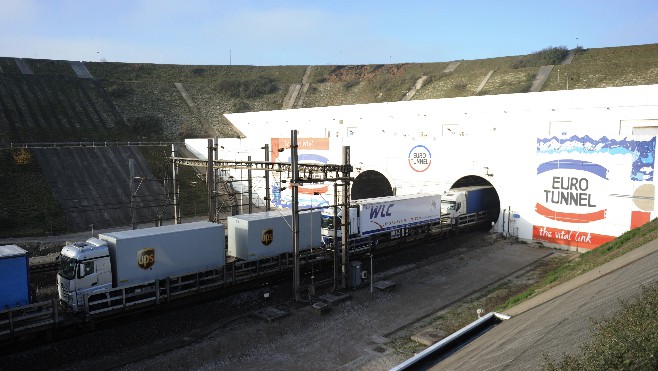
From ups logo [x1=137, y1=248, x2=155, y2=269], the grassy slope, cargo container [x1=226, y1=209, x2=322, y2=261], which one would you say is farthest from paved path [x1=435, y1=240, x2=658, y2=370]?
the grassy slope

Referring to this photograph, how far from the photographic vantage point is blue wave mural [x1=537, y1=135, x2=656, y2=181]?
2625 cm

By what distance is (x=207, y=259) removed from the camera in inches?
752

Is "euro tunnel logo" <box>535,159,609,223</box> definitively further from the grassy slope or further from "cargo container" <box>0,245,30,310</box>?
the grassy slope

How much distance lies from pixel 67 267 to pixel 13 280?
5.53ft

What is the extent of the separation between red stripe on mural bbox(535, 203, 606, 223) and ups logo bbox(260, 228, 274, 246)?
734 inches

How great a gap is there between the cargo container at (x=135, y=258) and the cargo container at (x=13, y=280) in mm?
1318

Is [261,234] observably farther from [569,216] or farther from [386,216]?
[569,216]

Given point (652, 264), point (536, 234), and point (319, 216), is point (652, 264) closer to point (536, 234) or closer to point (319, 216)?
point (319, 216)

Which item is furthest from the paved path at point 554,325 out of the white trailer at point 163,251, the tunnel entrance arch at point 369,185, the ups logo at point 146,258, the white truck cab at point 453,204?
the tunnel entrance arch at point 369,185

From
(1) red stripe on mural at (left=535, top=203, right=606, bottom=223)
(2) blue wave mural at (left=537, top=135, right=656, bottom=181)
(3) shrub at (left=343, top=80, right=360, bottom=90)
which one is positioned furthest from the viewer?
(3) shrub at (left=343, top=80, right=360, bottom=90)

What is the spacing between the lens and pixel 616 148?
89.2ft

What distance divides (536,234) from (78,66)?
69.7m

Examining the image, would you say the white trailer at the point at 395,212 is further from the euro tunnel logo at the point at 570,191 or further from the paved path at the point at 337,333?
the euro tunnel logo at the point at 570,191

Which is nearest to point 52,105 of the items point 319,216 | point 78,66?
point 78,66
